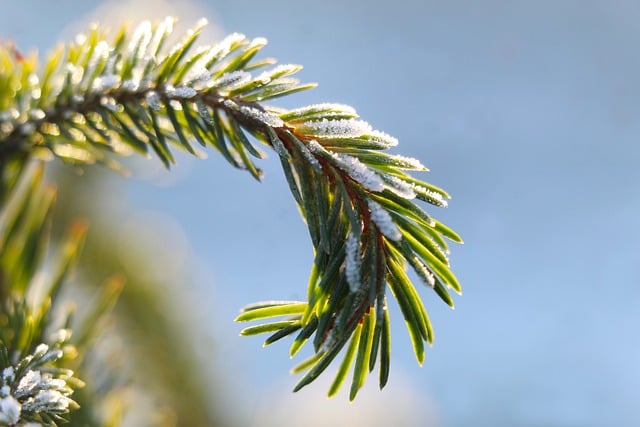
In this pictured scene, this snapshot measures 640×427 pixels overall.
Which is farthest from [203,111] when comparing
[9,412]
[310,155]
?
[9,412]

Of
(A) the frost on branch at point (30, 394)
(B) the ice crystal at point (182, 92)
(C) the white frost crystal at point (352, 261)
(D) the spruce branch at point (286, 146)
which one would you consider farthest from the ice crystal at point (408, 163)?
(A) the frost on branch at point (30, 394)

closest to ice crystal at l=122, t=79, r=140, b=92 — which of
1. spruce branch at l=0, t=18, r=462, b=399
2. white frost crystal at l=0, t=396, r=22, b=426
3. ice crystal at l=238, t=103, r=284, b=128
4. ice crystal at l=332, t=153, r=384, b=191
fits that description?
spruce branch at l=0, t=18, r=462, b=399

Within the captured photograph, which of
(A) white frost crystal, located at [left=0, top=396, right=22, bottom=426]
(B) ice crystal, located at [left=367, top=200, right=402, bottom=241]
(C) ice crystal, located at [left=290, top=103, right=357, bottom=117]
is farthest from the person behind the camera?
(C) ice crystal, located at [left=290, top=103, right=357, bottom=117]

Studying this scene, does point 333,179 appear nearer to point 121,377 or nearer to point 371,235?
point 371,235

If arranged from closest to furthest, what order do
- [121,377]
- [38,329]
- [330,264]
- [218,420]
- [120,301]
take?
[330,264] → [38,329] → [121,377] → [120,301] → [218,420]

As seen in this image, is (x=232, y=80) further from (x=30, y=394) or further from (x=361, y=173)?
(x=30, y=394)

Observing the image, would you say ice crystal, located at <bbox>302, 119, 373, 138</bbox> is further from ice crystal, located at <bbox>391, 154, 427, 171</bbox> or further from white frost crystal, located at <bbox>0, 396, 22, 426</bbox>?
white frost crystal, located at <bbox>0, 396, 22, 426</bbox>

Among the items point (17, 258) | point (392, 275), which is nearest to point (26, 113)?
point (17, 258)
